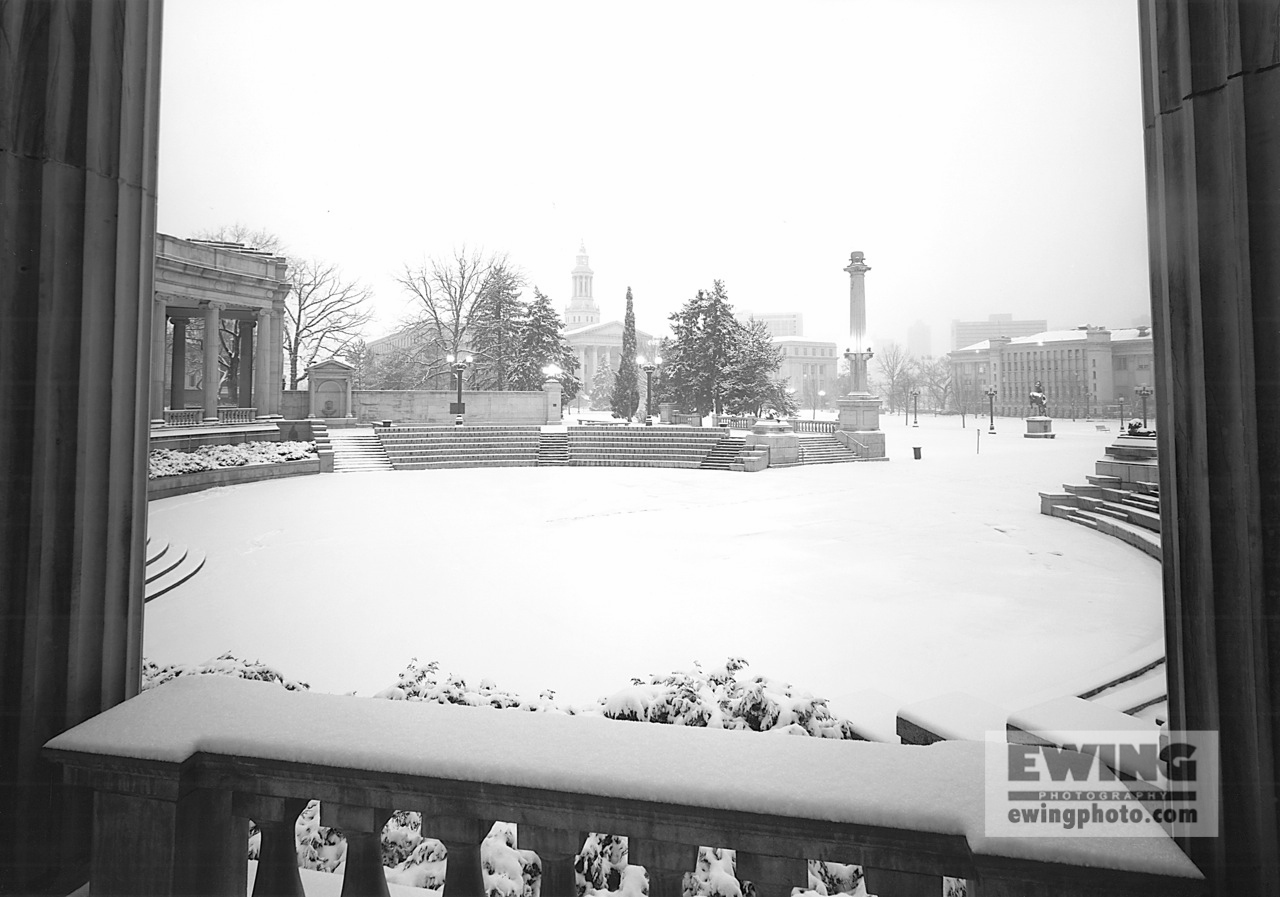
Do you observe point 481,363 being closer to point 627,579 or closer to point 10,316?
point 627,579

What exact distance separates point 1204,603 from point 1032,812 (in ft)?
1.57

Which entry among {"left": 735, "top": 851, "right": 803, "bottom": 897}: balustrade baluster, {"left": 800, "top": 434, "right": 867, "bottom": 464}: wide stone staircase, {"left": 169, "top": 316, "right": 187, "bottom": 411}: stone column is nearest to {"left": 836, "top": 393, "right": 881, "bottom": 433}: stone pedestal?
{"left": 800, "top": 434, "right": 867, "bottom": 464}: wide stone staircase

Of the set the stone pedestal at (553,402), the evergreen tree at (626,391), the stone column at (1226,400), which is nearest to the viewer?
the stone column at (1226,400)

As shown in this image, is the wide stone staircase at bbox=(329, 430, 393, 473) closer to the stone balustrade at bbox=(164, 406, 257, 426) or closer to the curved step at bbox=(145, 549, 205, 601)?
the stone balustrade at bbox=(164, 406, 257, 426)

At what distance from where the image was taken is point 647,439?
998 inches

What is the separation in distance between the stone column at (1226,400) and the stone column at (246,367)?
28.5m

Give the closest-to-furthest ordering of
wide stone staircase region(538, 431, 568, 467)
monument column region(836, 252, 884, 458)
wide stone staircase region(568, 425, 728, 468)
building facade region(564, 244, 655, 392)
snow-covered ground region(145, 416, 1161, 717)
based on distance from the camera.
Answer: snow-covered ground region(145, 416, 1161, 717) → wide stone staircase region(568, 425, 728, 468) → wide stone staircase region(538, 431, 568, 467) → monument column region(836, 252, 884, 458) → building facade region(564, 244, 655, 392)

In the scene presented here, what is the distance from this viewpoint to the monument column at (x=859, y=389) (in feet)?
87.2

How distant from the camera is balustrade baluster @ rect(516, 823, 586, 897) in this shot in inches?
49.5

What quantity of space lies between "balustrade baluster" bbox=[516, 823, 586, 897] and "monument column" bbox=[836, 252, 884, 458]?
26.5 metres

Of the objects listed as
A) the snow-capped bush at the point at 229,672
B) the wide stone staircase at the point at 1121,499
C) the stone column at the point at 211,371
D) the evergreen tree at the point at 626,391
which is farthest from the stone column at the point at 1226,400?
the evergreen tree at the point at 626,391

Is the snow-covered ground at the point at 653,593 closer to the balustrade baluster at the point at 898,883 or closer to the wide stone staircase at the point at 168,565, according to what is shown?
the wide stone staircase at the point at 168,565

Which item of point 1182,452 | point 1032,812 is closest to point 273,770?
point 1032,812

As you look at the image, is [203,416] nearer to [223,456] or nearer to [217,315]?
[217,315]
